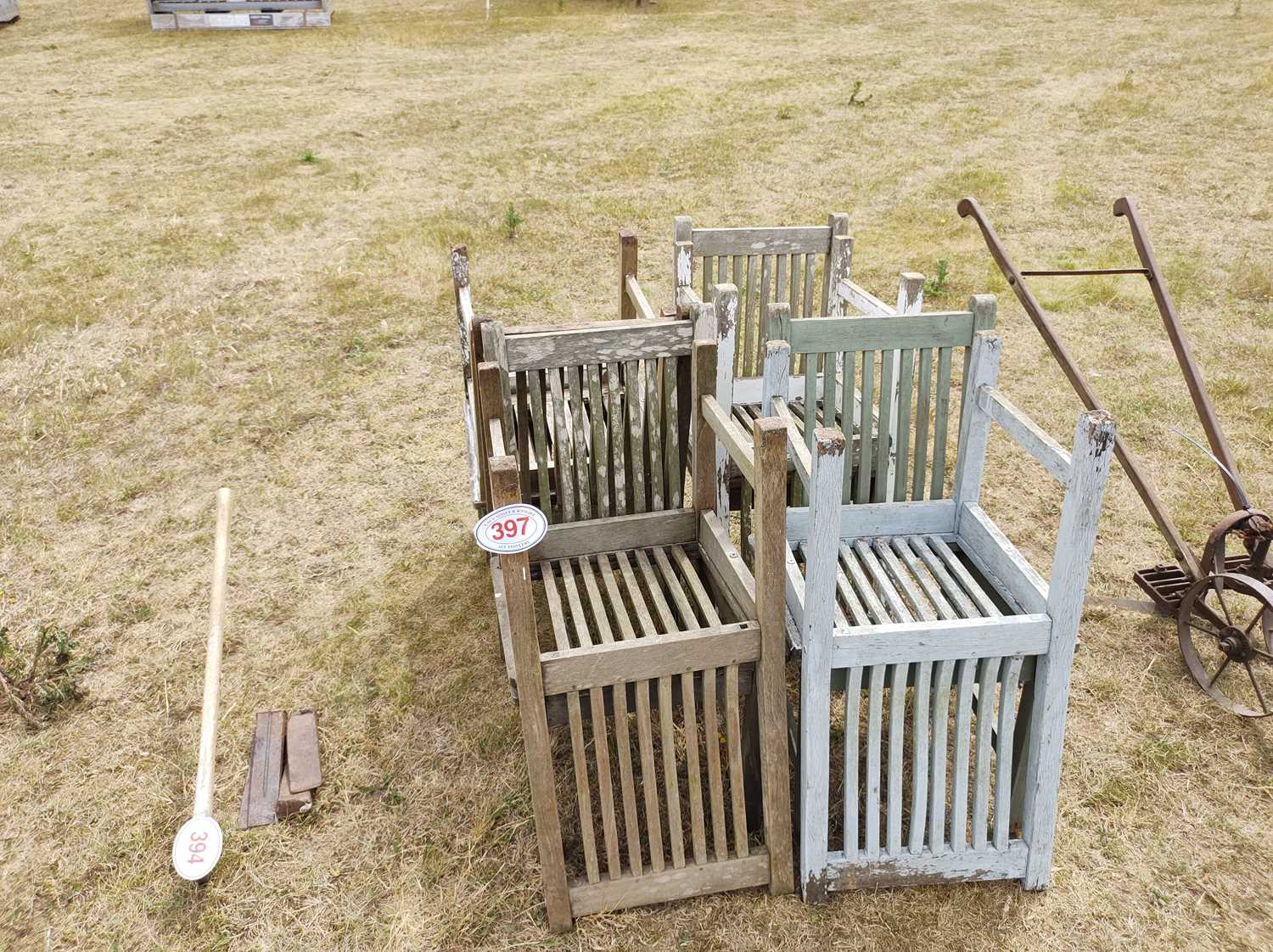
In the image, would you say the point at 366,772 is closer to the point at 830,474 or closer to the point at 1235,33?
the point at 830,474

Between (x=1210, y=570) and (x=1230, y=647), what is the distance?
303 mm

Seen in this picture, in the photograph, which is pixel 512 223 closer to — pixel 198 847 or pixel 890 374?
pixel 890 374

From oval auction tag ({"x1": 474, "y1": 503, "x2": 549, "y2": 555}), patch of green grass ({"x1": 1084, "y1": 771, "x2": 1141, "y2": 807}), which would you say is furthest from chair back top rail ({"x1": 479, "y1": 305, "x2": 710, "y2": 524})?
patch of green grass ({"x1": 1084, "y1": 771, "x2": 1141, "y2": 807})

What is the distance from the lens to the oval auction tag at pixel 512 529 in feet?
7.74

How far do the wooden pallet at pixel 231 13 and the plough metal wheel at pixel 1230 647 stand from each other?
65.1 feet

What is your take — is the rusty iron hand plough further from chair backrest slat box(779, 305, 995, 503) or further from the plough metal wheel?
chair backrest slat box(779, 305, 995, 503)

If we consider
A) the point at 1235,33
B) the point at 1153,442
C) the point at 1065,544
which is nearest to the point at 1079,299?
the point at 1153,442

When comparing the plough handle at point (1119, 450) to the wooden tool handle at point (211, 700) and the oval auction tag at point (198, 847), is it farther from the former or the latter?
the oval auction tag at point (198, 847)

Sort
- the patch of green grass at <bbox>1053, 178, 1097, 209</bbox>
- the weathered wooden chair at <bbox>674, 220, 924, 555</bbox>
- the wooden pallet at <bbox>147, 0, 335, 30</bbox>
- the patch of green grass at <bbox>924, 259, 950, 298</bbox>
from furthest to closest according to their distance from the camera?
the wooden pallet at <bbox>147, 0, 335, 30</bbox>, the patch of green grass at <bbox>1053, 178, 1097, 209</bbox>, the patch of green grass at <bbox>924, 259, 950, 298</bbox>, the weathered wooden chair at <bbox>674, 220, 924, 555</bbox>

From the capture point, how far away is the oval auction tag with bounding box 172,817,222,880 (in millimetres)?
2943

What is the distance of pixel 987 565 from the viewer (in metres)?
3.19

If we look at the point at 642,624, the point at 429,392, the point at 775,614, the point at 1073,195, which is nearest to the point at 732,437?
the point at 775,614

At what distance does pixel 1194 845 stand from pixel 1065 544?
1368mm

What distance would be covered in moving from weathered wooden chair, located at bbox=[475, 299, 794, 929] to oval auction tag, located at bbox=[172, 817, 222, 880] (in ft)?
3.62
